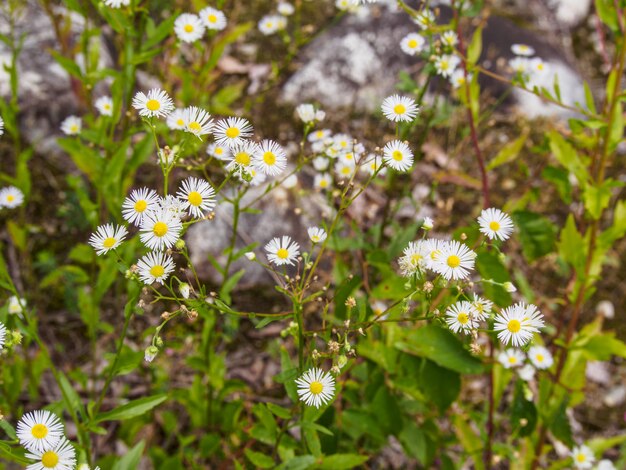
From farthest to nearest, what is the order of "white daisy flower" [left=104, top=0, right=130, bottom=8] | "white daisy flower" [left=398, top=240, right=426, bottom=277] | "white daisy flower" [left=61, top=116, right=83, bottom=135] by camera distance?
"white daisy flower" [left=61, top=116, right=83, bottom=135] → "white daisy flower" [left=104, top=0, right=130, bottom=8] → "white daisy flower" [left=398, top=240, right=426, bottom=277]

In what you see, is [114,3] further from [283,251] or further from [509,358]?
[509,358]

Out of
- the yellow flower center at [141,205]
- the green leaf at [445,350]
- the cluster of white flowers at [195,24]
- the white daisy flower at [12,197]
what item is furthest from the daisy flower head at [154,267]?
the white daisy flower at [12,197]

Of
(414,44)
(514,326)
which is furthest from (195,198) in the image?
(414,44)

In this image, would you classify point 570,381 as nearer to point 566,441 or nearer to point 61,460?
point 566,441

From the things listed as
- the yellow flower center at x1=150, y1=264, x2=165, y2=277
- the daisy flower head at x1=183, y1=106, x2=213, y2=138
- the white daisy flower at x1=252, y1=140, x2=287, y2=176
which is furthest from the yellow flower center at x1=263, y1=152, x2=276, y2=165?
the yellow flower center at x1=150, y1=264, x2=165, y2=277

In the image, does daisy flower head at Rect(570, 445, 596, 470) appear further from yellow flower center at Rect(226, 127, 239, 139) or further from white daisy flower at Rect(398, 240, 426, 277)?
yellow flower center at Rect(226, 127, 239, 139)

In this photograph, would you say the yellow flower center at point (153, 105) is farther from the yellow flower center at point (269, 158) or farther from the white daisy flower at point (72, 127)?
the white daisy flower at point (72, 127)
